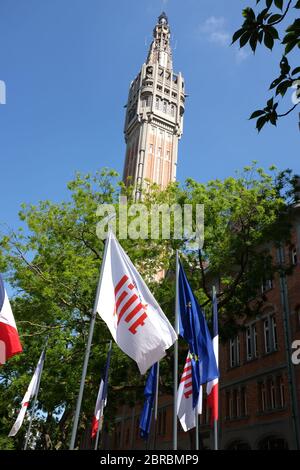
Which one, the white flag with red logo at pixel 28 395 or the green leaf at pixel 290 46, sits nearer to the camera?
the green leaf at pixel 290 46

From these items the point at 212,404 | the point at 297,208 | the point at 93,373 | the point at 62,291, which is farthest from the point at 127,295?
the point at 297,208

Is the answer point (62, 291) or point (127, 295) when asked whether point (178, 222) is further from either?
point (127, 295)

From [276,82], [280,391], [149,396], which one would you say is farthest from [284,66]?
[280,391]

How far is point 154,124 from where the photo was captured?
2852 inches

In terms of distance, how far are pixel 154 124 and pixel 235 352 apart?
5305 centimetres

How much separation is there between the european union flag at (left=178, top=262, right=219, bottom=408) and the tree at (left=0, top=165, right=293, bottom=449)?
6657mm

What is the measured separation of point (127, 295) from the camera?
25.8 ft

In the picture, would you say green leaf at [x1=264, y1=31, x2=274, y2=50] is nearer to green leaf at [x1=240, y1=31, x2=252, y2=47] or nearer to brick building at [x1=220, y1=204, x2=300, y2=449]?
green leaf at [x1=240, y1=31, x2=252, y2=47]

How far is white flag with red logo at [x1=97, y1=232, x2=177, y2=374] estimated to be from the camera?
288 inches

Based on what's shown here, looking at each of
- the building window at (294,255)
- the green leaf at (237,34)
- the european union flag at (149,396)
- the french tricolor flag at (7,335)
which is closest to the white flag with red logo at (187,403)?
the european union flag at (149,396)

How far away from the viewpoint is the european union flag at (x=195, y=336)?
10375mm

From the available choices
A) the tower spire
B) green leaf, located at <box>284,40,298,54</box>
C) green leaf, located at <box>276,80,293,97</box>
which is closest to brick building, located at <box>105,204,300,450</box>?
green leaf, located at <box>276,80,293,97</box>

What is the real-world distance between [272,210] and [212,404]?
30.0 feet

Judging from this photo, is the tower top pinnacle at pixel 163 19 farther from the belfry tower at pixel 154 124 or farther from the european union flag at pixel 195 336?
the european union flag at pixel 195 336
